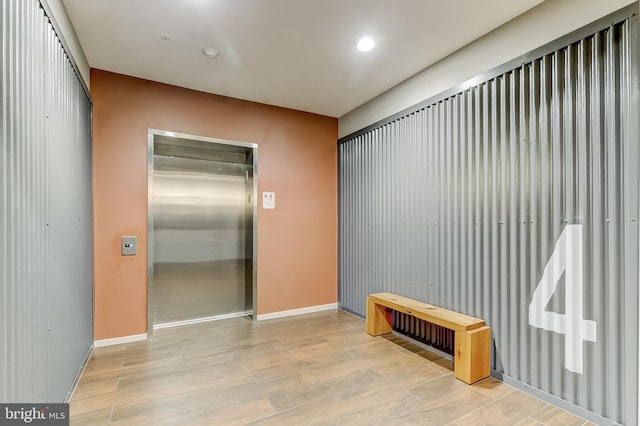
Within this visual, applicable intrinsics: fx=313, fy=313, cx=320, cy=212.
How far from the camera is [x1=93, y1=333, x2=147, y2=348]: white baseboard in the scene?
3346mm

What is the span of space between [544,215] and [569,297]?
596 mm

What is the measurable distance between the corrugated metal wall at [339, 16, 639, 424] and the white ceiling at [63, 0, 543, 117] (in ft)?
1.85

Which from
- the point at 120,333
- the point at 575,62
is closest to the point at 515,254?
the point at 575,62

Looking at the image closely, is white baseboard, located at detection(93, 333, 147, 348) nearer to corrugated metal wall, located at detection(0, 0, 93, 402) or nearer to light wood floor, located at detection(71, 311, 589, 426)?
light wood floor, located at detection(71, 311, 589, 426)

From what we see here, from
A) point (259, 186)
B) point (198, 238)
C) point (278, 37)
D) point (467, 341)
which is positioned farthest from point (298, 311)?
point (278, 37)

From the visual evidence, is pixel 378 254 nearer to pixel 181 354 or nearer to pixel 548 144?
pixel 548 144

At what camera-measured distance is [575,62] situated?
7.18ft

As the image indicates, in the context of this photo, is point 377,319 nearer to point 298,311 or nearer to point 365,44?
point 298,311

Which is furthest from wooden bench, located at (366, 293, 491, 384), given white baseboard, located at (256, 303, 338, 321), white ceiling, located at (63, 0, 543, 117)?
white ceiling, located at (63, 0, 543, 117)

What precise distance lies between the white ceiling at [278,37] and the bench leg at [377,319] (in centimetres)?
268

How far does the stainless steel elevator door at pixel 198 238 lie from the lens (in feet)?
13.1

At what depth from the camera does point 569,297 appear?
2199mm

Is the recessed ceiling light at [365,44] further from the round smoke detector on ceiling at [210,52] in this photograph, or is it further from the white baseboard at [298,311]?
Answer: the white baseboard at [298,311]

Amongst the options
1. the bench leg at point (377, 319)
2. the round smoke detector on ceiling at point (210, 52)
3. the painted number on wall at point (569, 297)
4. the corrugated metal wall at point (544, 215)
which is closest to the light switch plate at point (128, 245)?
the round smoke detector on ceiling at point (210, 52)
